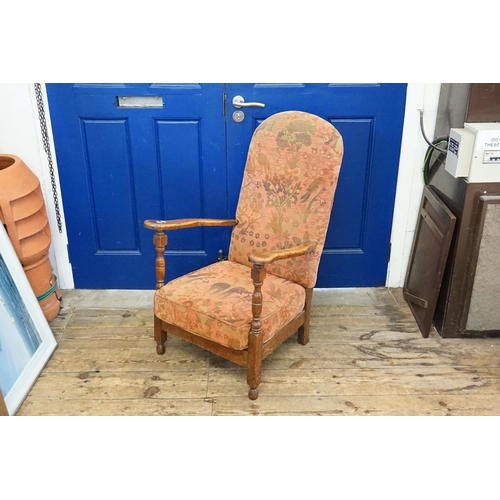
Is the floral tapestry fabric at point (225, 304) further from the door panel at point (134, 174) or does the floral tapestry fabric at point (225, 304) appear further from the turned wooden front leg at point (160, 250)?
the door panel at point (134, 174)

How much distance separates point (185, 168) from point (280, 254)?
3.18 ft

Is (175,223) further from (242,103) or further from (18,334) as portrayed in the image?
(18,334)

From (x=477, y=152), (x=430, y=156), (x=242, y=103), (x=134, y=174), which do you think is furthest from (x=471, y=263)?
(x=134, y=174)

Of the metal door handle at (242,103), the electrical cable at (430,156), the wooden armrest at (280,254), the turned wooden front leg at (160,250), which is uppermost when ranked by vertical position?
the metal door handle at (242,103)

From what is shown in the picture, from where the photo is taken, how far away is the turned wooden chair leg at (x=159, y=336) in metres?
2.50

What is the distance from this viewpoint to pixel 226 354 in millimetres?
2291

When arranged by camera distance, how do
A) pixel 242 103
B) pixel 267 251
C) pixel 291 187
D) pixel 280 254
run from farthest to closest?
pixel 242 103 < pixel 291 187 < pixel 267 251 < pixel 280 254

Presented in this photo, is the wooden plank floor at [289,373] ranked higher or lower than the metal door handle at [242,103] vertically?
lower

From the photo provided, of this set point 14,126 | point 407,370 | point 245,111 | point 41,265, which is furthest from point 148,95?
point 407,370

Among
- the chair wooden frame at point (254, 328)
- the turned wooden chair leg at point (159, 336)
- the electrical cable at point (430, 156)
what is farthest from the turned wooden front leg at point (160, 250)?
the electrical cable at point (430, 156)

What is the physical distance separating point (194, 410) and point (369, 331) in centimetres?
103

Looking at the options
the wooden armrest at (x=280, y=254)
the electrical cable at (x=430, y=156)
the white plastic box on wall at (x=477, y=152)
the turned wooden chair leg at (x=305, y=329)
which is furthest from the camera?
the electrical cable at (x=430, y=156)

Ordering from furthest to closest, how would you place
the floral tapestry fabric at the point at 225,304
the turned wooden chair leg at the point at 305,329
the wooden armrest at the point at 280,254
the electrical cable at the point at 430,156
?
the electrical cable at the point at 430,156 < the turned wooden chair leg at the point at 305,329 < the floral tapestry fabric at the point at 225,304 < the wooden armrest at the point at 280,254

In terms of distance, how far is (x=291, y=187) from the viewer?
2416 millimetres
